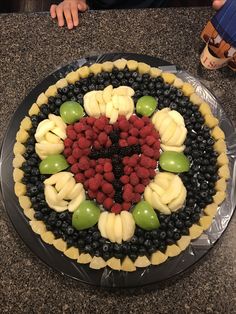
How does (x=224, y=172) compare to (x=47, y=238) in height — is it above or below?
above

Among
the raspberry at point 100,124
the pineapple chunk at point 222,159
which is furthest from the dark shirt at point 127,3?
the pineapple chunk at point 222,159

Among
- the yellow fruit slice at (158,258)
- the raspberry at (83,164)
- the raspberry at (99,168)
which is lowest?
the yellow fruit slice at (158,258)

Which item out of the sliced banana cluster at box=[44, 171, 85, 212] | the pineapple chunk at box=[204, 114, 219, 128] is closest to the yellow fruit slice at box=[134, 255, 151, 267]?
the sliced banana cluster at box=[44, 171, 85, 212]

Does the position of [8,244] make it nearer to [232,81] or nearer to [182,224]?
[182,224]

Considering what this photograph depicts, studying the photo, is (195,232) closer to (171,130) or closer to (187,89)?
(171,130)

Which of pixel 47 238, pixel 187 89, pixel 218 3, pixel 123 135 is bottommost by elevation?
pixel 47 238

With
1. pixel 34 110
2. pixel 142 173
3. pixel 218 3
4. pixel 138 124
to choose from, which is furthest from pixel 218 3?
pixel 34 110

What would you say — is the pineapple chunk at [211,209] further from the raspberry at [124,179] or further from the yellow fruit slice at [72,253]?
the yellow fruit slice at [72,253]

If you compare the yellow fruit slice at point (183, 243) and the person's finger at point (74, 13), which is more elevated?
the person's finger at point (74, 13)
